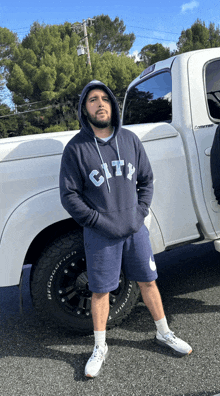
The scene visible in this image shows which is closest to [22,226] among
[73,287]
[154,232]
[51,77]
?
[73,287]

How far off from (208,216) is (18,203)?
4.64 feet

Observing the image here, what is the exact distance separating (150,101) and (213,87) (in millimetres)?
723

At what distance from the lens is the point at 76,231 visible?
2.60 m

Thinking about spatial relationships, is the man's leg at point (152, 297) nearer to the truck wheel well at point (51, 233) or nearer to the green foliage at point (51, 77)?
the truck wheel well at point (51, 233)

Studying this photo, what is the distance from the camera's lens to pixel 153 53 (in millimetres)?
39938

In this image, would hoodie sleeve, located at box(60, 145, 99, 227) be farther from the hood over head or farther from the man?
the hood over head

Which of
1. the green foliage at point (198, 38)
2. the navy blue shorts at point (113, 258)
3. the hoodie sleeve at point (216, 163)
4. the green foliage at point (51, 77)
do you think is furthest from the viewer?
the green foliage at point (198, 38)

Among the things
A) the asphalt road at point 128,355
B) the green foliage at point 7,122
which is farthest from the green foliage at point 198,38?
the asphalt road at point 128,355

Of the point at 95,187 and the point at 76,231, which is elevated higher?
the point at 95,187

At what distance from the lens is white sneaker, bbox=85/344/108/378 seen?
2309mm

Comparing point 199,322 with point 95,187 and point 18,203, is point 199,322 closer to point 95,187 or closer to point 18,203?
point 95,187

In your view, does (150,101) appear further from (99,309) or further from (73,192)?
(99,309)

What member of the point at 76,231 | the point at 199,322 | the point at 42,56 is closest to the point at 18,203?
the point at 76,231

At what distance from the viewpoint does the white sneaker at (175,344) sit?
2420 mm
